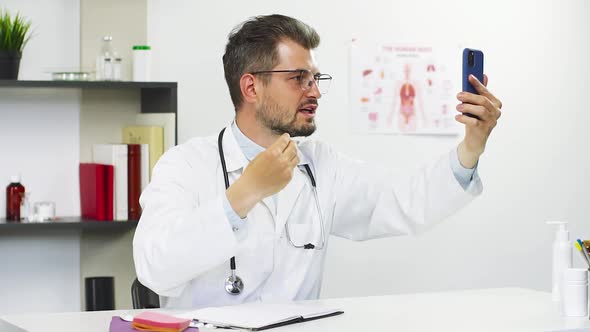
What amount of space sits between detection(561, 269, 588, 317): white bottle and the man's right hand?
66cm

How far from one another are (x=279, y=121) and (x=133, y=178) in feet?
2.81

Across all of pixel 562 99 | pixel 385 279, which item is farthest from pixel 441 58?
pixel 385 279

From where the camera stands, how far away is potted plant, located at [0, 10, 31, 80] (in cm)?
304

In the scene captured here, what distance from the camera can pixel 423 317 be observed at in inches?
78.9

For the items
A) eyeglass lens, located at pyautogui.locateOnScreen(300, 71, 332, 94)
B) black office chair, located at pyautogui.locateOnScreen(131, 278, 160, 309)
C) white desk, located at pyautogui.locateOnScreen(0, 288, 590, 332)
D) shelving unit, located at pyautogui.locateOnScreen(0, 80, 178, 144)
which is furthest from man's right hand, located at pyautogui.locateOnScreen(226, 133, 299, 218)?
shelving unit, located at pyautogui.locateOnScreen(0, 80, 178, 144)

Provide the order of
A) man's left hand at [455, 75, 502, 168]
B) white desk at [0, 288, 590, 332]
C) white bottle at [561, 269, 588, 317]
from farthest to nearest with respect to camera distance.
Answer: man's left hand at [455, 75, 502, 168], white bottle at [561, 269, 588, 317], white desk at [0, 288, 590, 332]

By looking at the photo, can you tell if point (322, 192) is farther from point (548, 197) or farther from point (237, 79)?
point (548, 197)

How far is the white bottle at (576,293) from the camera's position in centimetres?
202

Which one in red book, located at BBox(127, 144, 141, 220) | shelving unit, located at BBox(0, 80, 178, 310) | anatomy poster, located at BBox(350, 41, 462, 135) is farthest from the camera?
anatomy poster, located at BBox(350, 41, 462, 135)

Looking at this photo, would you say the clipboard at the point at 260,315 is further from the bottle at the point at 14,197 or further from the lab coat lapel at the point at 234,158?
the bottle at the point at 14,197

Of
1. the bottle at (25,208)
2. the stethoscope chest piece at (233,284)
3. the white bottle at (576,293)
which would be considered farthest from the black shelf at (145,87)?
the white bottle at (576,293)

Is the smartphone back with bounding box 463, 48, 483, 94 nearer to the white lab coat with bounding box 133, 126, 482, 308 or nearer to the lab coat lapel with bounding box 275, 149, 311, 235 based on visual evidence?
the white lab coat with bounding box 133, 126, 482, 308

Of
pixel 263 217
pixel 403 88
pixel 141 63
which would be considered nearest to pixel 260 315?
pixel 263 217

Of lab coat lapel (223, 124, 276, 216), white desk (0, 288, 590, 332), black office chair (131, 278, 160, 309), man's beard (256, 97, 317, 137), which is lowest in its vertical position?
black office chair (131, 278, 160, 309)
